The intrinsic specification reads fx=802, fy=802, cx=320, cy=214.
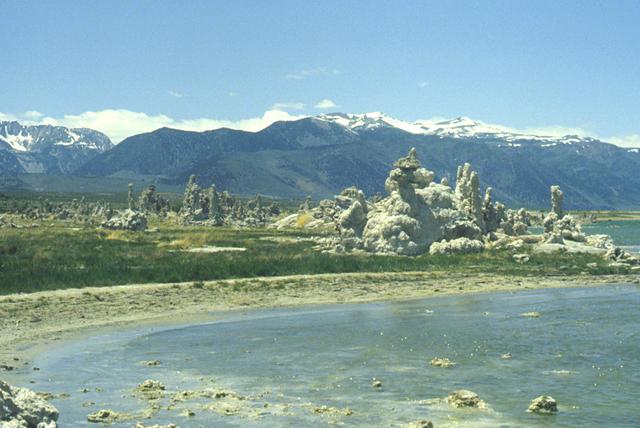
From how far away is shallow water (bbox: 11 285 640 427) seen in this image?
21.4 metres

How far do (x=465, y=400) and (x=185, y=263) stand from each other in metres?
44.1

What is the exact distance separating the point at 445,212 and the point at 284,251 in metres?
16.9

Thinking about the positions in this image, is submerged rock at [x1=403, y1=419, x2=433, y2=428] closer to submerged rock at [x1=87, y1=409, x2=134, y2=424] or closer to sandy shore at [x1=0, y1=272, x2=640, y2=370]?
submerged rock at [x1=87, y1=409, x2=134, y2=424]

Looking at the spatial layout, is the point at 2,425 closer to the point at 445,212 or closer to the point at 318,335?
the point at 318,335

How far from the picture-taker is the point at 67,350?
32562 millimetres

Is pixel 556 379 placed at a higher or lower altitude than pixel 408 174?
lower

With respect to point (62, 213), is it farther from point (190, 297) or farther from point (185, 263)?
point (190, 297)

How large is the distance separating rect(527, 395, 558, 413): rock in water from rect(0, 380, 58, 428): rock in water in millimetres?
12048

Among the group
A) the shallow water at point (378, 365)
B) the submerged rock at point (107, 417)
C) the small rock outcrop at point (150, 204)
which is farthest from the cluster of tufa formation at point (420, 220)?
the small rock outcrop at point (150, 204)

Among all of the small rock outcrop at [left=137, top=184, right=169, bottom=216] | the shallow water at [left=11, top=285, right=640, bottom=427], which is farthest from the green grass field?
the small rock outcrop at [left=137, top=184, right=169, bottom=216]

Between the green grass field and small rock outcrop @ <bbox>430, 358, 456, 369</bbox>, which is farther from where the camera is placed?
the green grass field

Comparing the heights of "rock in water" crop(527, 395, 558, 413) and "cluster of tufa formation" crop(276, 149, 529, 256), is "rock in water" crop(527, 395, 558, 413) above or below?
below

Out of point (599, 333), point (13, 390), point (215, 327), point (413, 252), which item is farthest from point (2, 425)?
point (413, 252)

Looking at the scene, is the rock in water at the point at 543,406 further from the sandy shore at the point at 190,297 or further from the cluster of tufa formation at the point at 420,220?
the cluster of tufa formation at the point at 420,220
